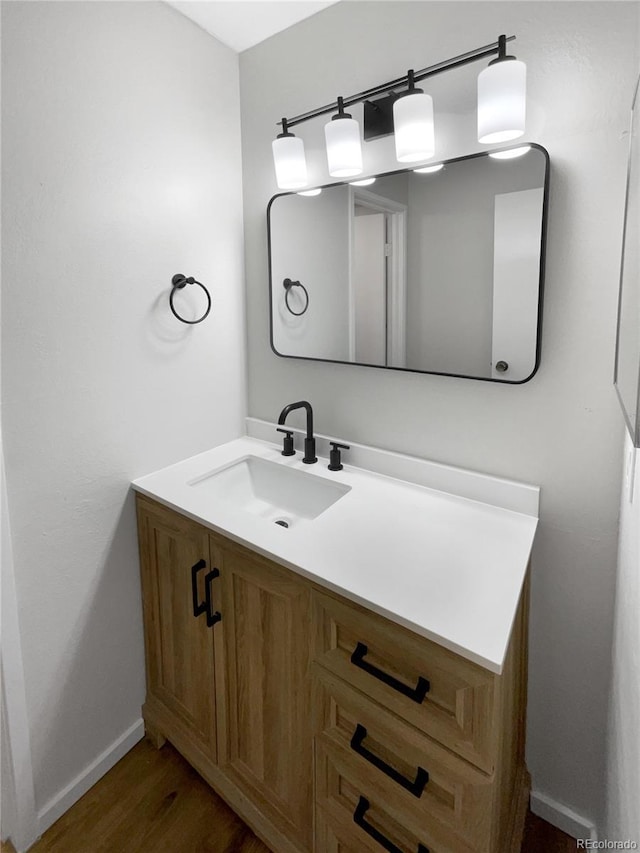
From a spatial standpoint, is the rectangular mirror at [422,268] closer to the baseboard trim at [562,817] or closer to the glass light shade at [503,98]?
the glass light shade at [503,98]

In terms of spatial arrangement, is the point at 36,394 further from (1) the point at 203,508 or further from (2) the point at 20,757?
(2) the point at 20,757

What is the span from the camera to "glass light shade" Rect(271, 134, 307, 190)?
1.53 metres

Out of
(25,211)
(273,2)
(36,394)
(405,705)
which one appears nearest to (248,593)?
(405,705)

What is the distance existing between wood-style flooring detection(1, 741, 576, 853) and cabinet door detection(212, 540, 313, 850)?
0.17 metres

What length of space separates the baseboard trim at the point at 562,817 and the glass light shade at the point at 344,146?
6.33 feet

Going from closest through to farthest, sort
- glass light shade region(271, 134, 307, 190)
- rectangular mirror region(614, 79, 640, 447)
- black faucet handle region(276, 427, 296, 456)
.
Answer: rectangular mirror region(614, 79, 640, 447) < glass light shade region(271, 134, 307, 190) < black faucet handle region(276, 427, 296, 456)

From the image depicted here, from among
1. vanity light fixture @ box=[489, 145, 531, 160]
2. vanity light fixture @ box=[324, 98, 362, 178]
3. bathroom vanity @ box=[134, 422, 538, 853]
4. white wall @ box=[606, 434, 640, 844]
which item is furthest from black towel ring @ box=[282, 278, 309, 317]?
white wall @ box=[606, 434, 640, 844]

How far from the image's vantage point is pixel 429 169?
52.5 inches

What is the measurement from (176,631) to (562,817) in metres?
1.25

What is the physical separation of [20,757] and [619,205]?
2096mm

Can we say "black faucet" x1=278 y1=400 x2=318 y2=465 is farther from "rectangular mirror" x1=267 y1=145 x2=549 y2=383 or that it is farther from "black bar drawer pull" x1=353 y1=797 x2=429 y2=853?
"black bar drawer pull" x1=353 y1=797 x2=429 y2=853

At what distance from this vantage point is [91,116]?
1.31m

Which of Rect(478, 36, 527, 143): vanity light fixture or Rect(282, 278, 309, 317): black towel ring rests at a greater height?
Rect(478, 36, 527, 143): vanity light fixture

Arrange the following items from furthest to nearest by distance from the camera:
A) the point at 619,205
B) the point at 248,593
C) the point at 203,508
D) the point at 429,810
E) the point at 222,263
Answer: the point at 222,263 → the point at 203,508 → the point at 248,593 → the point at 619,205 → the point at 429,810
